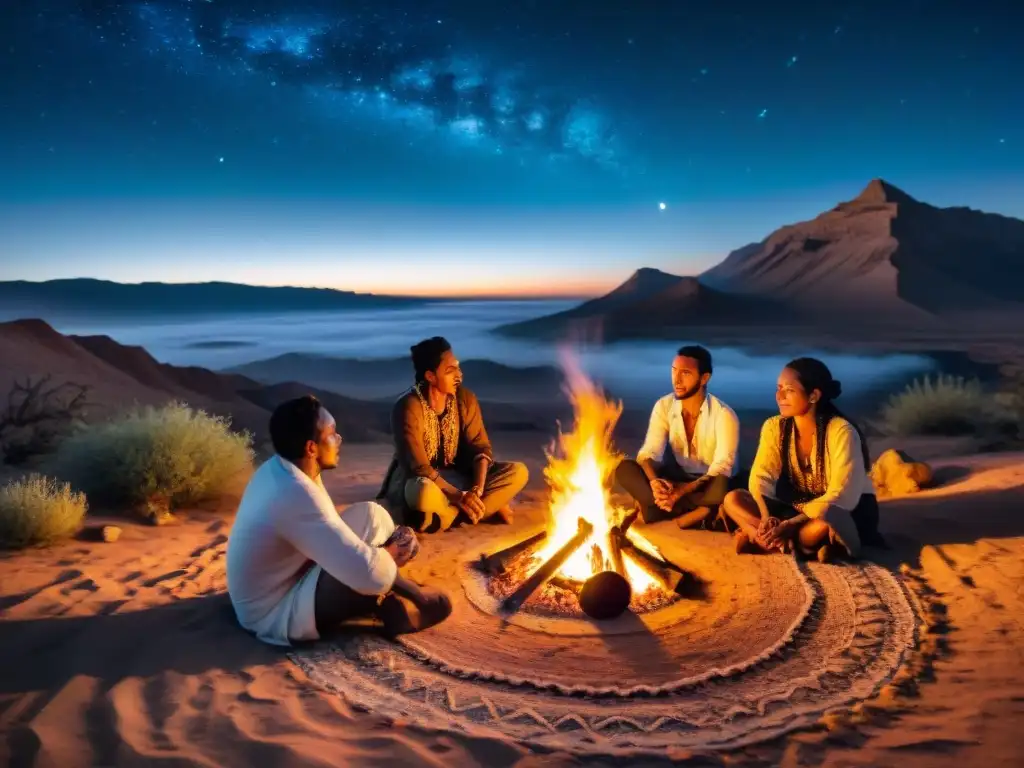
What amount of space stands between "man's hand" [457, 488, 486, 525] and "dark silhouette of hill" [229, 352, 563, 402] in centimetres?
1915

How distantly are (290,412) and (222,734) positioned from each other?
1624 millimetres

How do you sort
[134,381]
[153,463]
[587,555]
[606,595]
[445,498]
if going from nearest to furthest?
[606,595] < [587,555] < [445,498] < [153,463] < [134,381]

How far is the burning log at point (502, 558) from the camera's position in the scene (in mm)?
5871

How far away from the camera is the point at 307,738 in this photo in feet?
11.4

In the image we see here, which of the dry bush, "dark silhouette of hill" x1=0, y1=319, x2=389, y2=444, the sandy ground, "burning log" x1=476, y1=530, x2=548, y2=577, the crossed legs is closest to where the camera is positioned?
the sandy ground

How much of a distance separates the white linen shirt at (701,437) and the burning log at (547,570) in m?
1.77

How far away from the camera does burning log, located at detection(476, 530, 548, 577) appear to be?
587cm

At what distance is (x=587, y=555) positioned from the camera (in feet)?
19.1

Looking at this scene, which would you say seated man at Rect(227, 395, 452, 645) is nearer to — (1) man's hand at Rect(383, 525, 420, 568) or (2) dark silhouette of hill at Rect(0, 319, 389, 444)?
(1) man's hand at Rect(383, 525, 420, 568)

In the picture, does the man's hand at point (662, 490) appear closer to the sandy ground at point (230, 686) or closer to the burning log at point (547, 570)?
the burning log at point (547, 570)

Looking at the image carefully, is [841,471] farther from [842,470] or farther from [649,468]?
[649,468]

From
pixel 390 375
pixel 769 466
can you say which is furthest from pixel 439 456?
pixel 390 375

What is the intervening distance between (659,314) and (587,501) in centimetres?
4598

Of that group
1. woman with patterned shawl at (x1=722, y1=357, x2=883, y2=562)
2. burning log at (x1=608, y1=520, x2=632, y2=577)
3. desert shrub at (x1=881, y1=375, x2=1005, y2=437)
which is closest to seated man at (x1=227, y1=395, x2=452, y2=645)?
burning log at (x1=608, y1=520, x2=632, y2=577)
